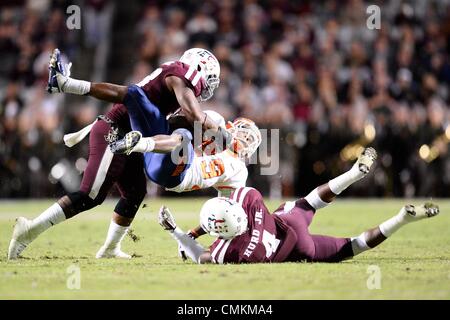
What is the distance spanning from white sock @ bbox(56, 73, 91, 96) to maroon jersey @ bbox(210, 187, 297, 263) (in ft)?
4.74

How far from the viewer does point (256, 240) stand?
6.47 metres

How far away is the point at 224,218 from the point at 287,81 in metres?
9.20

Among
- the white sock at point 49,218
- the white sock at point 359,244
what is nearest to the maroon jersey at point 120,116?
the white sock at point 49,218

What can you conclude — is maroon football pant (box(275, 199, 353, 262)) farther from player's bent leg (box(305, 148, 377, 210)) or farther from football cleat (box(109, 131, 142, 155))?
football cleat (box(109, 131, 142, 155))

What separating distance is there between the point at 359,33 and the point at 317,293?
37.4 ft

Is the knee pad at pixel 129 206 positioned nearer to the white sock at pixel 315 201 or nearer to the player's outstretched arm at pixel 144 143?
the player's outstretched arm at pixel 144 143

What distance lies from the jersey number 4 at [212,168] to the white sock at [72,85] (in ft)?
3.61

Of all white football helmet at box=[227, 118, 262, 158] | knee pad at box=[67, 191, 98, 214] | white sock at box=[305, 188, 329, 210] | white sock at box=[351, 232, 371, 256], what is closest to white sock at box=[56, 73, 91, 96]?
knee pad at box=[67, 191, 98, 214]

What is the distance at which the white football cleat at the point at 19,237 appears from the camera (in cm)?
701

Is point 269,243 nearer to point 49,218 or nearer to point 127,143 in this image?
point 127,143

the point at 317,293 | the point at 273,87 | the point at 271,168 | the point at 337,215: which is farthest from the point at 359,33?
the point at 317,293

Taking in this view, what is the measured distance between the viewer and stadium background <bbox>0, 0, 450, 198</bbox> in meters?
A: 14.6

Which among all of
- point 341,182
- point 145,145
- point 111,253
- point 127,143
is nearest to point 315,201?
point 341,182

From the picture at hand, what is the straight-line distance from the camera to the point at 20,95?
1541cm
